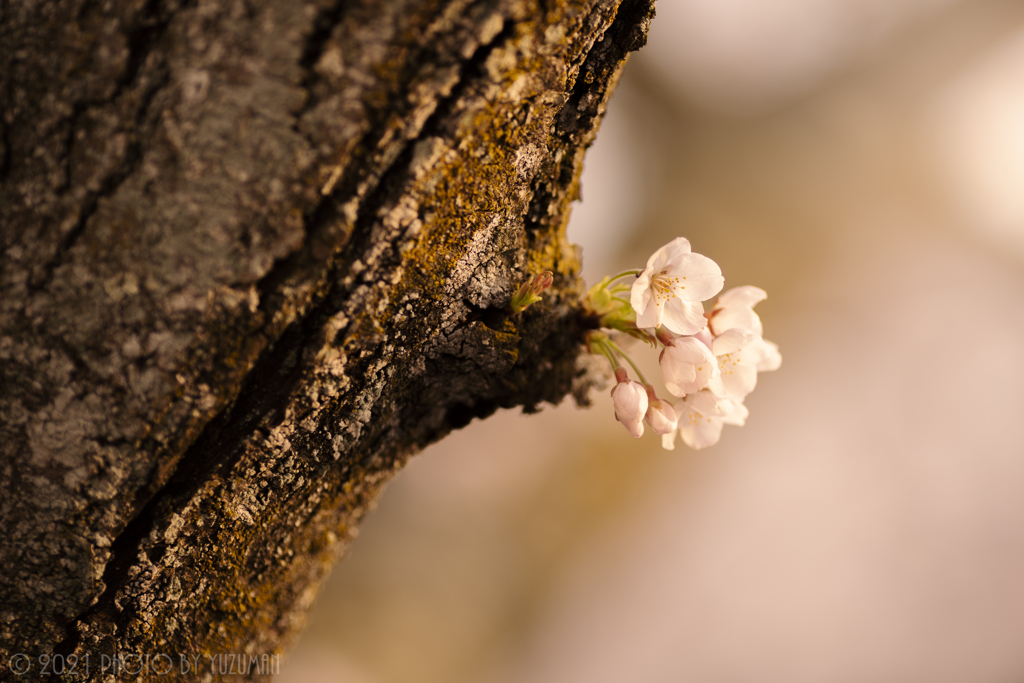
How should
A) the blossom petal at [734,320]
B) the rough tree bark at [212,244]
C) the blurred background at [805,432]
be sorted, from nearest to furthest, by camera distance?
the rough tree bark at [212,244], the blossom petal at [734,320], the blurred background at [805,432]

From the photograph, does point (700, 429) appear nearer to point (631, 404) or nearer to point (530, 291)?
point (631, 404)

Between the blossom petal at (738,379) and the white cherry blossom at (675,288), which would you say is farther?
the blossom petal at (738,379)

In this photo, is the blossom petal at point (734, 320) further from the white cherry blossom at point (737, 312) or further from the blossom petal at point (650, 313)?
the blossom petal at point (650, 313)

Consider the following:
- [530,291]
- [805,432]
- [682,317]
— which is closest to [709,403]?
[682,317]

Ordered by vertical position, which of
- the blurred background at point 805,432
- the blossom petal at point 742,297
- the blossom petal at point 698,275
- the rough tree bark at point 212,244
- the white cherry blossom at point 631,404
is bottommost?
the rough tree bark at point 212,244

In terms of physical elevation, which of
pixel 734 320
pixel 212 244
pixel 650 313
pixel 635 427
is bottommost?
pixel 212 244

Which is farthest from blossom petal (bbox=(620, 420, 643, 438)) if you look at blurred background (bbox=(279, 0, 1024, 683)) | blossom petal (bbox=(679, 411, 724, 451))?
blurred background (bbox=(279, 0, 1024, 683))

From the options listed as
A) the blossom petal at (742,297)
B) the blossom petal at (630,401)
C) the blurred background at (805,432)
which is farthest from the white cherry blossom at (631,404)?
the blurred background at (805,432)
